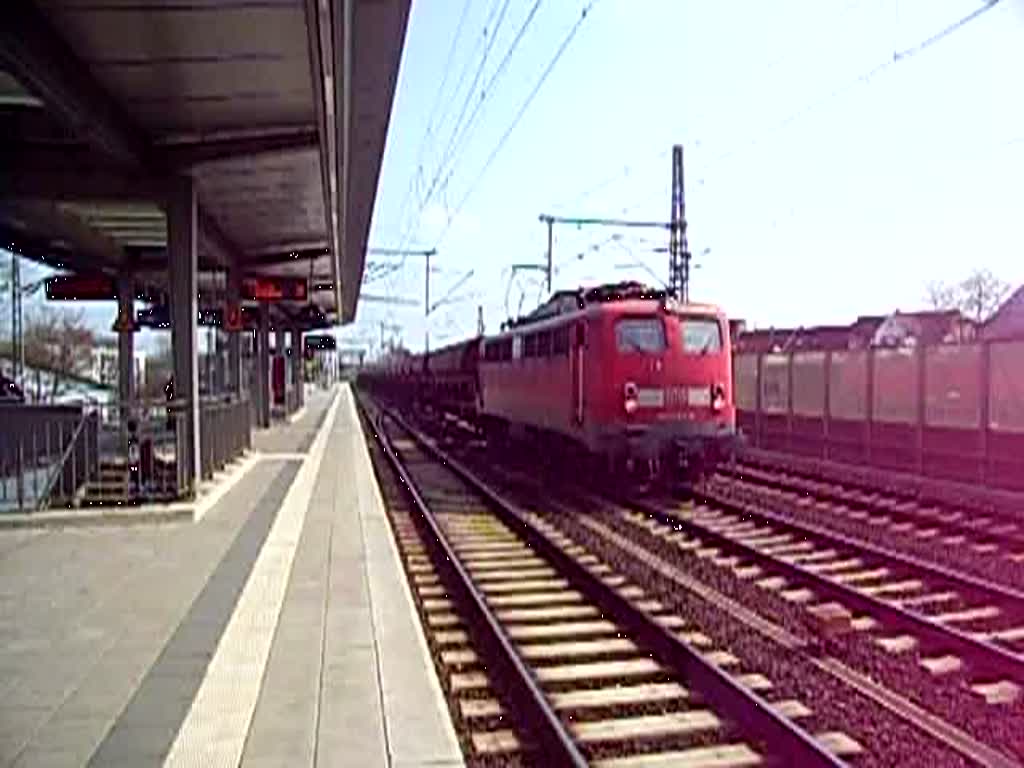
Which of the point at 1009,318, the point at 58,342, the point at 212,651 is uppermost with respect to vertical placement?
the point at 58,342

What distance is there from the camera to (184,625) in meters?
7.64

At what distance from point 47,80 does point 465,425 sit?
95.2 feet

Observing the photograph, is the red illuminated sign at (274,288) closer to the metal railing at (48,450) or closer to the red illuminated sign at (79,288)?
the red illuminated sign at (79,288)

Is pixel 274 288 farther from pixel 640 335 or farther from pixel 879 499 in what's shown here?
pixel 879 499

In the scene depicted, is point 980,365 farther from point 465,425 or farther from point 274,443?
point 465,425

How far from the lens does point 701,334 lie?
56.3 ft

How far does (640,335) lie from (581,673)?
994cm

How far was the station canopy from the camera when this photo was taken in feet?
30.2

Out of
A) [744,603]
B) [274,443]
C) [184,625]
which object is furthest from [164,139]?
[274,443]

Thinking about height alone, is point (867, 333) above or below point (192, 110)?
below

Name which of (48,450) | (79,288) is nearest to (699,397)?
(48,450)

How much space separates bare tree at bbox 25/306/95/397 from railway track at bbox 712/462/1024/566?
115 ft

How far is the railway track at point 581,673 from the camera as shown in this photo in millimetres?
5797

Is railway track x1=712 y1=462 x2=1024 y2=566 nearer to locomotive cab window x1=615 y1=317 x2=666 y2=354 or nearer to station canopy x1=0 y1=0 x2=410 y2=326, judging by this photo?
locomotive cab window x1=615 y1=317 x2=666 y2=354
